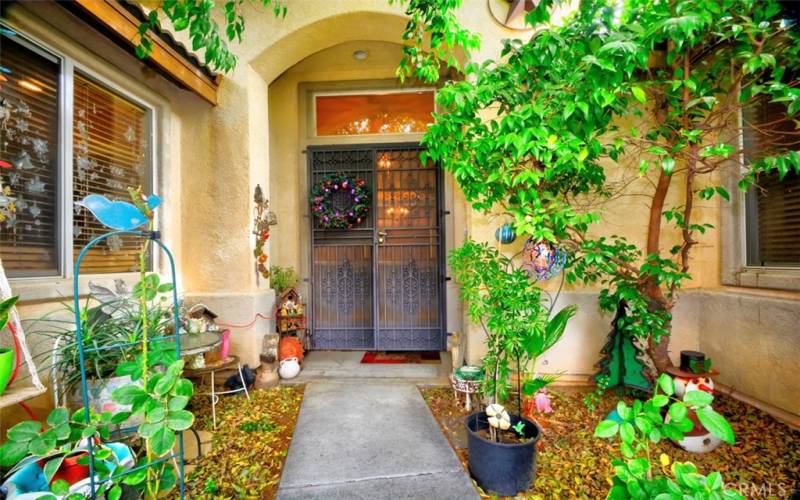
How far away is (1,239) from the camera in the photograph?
6.13ft

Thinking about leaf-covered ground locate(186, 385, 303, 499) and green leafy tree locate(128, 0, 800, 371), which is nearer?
green leafy tree locate(128, 0, 800, 371)

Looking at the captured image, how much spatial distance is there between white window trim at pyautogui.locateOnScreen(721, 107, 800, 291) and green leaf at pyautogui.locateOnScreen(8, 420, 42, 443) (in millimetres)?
4158

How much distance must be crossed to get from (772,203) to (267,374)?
4.20 m

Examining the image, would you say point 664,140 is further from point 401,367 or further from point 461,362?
point 401,367

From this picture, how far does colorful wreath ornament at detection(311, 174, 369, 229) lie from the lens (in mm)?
3824

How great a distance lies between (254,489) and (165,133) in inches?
116

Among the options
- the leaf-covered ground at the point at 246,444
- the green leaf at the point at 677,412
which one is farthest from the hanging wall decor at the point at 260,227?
the green leaf at the point at 677,412

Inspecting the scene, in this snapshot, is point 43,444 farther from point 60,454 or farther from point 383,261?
point 383,261

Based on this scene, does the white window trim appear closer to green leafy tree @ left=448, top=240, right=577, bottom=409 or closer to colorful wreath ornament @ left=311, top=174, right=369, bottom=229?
green leafy tree @ left=448, top=240, right=577, bottom=409

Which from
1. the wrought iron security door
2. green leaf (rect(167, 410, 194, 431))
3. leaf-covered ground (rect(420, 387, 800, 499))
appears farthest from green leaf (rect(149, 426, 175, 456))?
the wrought iron security door

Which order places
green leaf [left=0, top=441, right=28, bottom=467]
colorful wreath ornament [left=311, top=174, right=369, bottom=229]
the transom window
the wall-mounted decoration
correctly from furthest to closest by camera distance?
1. the transom window
2. colorful wreath ornament [left=311, top=174, right=369, bottom=229]
3. the wall-mounted decoration
4. green leaf [left=0, top=441, right=28, bottom=467]

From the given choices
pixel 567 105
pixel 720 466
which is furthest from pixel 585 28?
pixel 720 466

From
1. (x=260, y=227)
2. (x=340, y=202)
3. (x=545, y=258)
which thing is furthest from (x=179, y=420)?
(x=340, y=202)

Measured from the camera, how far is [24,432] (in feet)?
4.13
